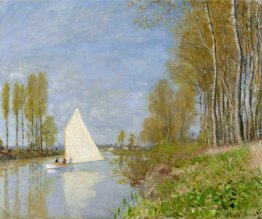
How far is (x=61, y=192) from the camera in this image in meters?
10.8

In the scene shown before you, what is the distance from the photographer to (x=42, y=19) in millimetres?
10906

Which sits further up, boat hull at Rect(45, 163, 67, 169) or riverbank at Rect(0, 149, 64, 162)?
riverbank at Rect(0, 149, 64, 162)

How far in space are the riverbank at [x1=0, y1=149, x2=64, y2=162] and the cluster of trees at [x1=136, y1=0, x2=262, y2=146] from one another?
4.58 m

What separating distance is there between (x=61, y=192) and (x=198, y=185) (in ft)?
15.0

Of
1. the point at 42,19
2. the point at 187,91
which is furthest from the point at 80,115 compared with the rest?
the point at 187,91

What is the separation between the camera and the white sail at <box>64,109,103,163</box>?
610 inches

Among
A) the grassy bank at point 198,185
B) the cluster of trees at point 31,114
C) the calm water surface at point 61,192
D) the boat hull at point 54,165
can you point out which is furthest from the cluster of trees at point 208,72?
the cluster of trees at point 31,114
